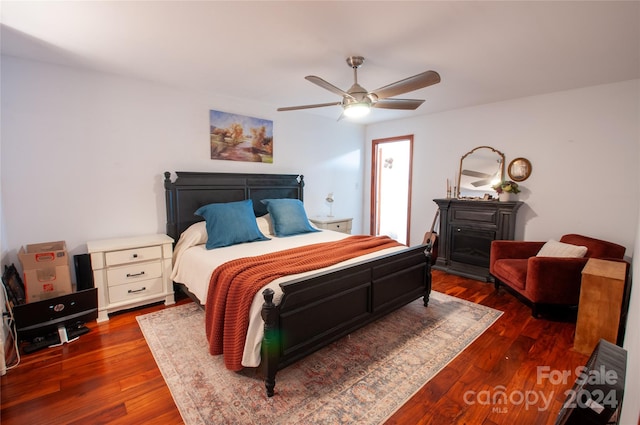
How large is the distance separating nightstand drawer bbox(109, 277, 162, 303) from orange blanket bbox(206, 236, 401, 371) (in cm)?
118

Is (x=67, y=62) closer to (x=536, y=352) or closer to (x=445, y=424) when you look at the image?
(x=445, y=424)

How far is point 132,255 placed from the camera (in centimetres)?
294

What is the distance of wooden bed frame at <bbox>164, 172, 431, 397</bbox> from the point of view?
1.90 meters

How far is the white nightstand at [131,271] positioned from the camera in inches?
111

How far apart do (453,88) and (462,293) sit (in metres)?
2.50

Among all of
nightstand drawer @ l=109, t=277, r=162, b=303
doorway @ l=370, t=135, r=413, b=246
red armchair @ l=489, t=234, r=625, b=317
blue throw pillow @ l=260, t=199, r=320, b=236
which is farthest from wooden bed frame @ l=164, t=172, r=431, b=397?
doorway @ l=370, t=135, r=413, b=246

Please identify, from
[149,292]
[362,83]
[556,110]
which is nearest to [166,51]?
[362,83]

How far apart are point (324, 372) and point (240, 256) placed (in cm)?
123

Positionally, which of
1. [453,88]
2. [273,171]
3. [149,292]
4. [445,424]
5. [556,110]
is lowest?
[445,424]

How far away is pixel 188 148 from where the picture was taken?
3.66m

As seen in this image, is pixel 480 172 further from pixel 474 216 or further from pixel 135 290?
pixel 135 290

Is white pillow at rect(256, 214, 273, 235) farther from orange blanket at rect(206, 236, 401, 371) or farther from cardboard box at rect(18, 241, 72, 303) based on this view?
cardboard box at rect(18, 241, 72, 303)

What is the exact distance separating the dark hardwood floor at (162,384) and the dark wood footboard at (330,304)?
657 mm

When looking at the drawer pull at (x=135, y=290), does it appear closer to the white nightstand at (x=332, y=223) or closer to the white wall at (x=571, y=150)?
the white nightstand at (x=332, y=223)
